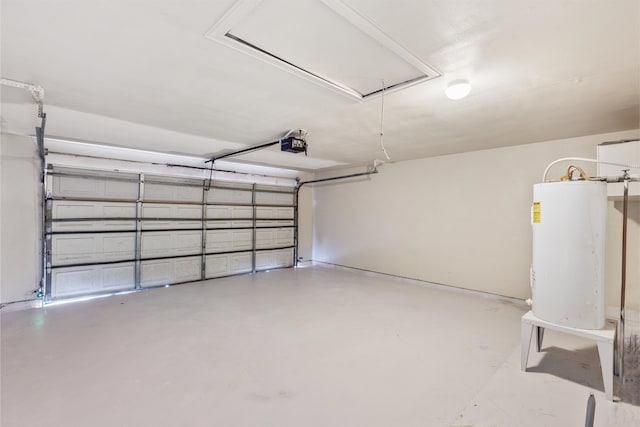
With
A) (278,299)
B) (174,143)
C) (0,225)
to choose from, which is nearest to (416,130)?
(278,299)

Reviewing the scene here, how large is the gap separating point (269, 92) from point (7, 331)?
3785 millimetres

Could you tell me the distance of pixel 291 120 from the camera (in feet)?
10.6

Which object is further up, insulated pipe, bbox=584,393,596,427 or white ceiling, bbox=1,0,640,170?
white ceiling, bbox=1,0,640,170

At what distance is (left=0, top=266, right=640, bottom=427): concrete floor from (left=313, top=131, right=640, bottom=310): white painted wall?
2.60ft

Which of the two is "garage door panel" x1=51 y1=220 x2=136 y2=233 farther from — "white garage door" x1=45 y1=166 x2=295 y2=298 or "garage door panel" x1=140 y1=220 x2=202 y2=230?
"garage door panel" x1=140 y1=220 x2=202 y2=230

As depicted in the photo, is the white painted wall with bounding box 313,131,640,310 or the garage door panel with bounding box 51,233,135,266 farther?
the garage door panel with bounding box 51,233,135,266

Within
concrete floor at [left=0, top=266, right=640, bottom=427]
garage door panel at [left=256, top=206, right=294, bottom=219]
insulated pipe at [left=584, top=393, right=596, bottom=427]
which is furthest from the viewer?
garage door panel at [left=256, top=206, right=294, bottom=219]

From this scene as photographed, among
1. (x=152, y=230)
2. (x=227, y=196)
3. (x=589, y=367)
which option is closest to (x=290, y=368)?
(x=589, y=367)

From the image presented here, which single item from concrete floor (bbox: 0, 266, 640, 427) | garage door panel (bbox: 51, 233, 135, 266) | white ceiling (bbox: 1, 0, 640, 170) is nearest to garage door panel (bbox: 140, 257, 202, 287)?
garage door panel (bbox: 51, 233, 135, 266)

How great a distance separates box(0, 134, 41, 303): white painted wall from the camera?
3805 millimetres

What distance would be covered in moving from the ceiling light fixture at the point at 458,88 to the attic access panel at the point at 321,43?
230 millimetres

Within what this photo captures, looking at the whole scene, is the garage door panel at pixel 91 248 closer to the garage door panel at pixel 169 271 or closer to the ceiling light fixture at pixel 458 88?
the garage door panel at pixel 169 271

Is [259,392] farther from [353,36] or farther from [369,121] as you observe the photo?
[369,121]

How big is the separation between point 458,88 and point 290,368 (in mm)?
2601
